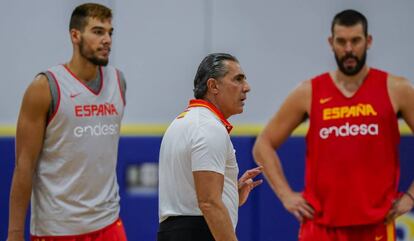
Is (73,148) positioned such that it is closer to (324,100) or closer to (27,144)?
(27,144)

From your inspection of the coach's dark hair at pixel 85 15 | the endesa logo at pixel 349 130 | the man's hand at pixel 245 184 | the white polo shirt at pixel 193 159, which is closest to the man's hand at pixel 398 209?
the endesa logo at pixel 349 130

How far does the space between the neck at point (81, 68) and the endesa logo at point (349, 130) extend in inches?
53.8

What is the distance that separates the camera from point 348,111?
15.0 feet

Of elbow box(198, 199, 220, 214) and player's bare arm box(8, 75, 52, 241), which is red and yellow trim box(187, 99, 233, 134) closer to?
elbow box(198, 199, 220, 214)

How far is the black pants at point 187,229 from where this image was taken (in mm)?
3414

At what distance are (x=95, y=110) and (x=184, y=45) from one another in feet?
7.67

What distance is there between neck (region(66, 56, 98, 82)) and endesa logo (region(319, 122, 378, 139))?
1.37 meters

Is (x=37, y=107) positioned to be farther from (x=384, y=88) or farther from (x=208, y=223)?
(x=384, y=88)

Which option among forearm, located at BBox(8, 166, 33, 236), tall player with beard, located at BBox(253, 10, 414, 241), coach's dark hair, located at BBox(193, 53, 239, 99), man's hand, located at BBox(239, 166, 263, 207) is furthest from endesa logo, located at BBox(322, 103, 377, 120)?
forearm, located at BBox(8, 166, 33, 236)

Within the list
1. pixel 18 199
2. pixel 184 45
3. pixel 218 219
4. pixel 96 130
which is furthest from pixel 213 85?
pixel 184 45

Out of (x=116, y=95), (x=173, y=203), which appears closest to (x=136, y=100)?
(x=116, y=95)

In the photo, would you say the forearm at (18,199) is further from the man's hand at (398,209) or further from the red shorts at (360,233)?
the man's hand at (398,209)

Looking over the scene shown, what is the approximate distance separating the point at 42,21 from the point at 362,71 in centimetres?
290

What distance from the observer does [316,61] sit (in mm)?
6453
